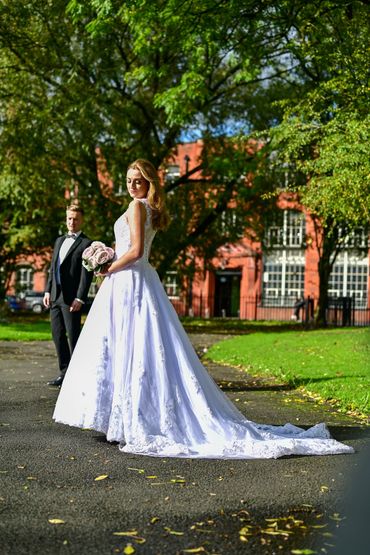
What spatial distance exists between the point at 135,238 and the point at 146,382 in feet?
4.28

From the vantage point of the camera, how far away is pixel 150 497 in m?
4.39

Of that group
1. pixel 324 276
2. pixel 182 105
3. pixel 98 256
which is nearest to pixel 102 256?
pixel 98 256

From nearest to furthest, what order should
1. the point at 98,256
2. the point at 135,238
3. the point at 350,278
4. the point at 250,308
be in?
1. the point at 135,238
2. the point at 98,256
3. the point at 250,308
4. the point at 350,278

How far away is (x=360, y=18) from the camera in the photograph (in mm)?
15969

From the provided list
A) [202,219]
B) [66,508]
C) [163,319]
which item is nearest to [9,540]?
[66,508]

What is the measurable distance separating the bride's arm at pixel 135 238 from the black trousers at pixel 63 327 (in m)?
3.11

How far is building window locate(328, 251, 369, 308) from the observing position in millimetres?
51125

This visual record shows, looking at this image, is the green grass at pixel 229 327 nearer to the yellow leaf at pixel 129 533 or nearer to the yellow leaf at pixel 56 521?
the yellow leaf at pixel 56 521

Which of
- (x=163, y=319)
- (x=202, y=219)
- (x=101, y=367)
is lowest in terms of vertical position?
(x=101, y=367)

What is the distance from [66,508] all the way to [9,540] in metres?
0.62

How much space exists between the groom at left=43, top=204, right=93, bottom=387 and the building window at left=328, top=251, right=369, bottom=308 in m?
42.6

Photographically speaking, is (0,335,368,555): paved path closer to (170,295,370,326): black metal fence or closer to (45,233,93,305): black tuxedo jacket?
(45,233,93,305): black tuxedo jacket

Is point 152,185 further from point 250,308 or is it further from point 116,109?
point 250,308

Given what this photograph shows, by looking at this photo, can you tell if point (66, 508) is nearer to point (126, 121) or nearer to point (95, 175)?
point (126, 121)
